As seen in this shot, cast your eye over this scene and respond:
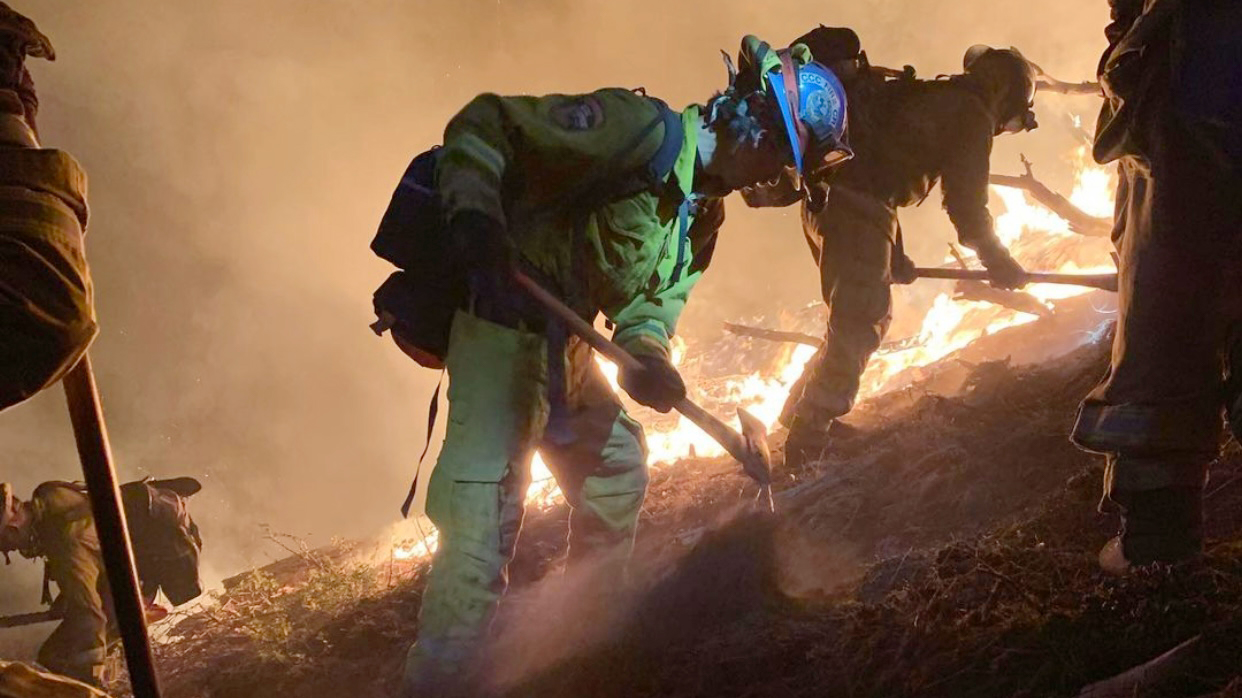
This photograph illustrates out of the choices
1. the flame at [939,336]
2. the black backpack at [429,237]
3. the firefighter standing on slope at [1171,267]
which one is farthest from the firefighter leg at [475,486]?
the flame at [939,336]

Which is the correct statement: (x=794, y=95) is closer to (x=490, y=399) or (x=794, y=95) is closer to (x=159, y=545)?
(x=490, y=399)

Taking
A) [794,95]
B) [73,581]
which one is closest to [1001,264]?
[794,95]

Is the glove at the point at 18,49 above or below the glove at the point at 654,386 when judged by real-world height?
above

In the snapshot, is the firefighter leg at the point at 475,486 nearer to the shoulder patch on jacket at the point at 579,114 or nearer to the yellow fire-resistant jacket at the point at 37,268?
the shoulder patch on jacket at the point at 579,114

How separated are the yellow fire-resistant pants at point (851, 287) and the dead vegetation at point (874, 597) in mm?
579

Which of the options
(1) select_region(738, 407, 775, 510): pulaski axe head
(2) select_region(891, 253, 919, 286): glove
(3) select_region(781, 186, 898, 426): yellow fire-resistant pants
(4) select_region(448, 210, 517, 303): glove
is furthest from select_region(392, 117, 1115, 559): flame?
(4) select_region(448, 210, 517, 303): glove

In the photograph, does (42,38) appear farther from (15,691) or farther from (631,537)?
(631,537)

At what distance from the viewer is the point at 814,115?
3348 mm

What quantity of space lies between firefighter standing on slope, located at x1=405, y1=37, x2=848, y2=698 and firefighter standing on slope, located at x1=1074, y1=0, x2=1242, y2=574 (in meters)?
1.33

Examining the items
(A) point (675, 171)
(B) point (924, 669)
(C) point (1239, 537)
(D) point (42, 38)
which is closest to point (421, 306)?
(A) point (675, 171)

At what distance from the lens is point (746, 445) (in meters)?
3.23

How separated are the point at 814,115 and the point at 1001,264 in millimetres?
2726

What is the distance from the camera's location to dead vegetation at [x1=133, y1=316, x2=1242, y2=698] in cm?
199

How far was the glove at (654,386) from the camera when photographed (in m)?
3.00
